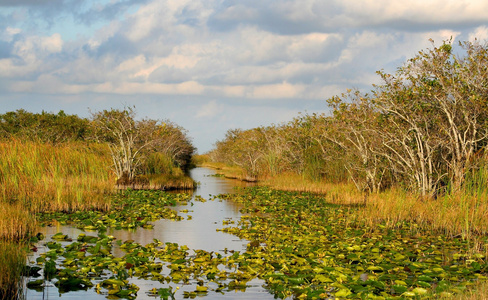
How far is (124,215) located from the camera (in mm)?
17688

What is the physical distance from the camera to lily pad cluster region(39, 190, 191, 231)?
51.1ft

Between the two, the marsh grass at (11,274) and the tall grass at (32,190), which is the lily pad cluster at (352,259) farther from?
the tall grass at (32,190)

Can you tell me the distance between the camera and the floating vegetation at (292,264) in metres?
8.63

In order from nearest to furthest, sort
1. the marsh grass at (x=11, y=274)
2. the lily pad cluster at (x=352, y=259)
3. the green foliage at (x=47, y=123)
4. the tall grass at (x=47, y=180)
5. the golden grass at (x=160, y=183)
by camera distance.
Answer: the marsh grass at (x=11, y=274), the lily pad cluster at (x=352, y=259), the tall grass at (x=47, y=180), the golden grass at (x=160, y=183), the green foliage at (x=47, y=123)

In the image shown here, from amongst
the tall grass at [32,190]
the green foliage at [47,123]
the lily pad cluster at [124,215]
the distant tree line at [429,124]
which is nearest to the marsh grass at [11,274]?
the tall grass at [32,190]

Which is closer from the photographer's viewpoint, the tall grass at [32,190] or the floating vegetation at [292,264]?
the tall grass at [32,190]

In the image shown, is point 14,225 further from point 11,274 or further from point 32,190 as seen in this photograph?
point 32,190

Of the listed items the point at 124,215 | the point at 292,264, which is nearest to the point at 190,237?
the point at 124,215

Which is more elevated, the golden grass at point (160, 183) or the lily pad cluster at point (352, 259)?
the golden grass at point (160, 183)

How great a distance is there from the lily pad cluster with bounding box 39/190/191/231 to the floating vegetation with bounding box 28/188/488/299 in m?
0.19

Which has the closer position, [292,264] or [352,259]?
[292,264]

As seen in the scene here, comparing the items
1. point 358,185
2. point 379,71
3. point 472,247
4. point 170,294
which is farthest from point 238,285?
point 358,185

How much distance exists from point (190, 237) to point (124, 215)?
14.1ft

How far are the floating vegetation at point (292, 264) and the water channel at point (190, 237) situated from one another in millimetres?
181
